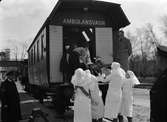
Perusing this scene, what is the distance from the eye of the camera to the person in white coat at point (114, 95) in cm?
979

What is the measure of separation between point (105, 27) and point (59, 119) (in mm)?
3799

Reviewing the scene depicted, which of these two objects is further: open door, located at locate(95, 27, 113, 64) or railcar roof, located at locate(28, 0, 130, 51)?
open door, located at locate(95, 27, 113, 64)

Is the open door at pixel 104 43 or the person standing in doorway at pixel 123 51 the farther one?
the open door at pixel 104 43

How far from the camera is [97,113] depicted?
9.62 metres

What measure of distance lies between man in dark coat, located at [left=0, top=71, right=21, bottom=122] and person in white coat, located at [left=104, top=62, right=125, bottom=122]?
2.51 metres

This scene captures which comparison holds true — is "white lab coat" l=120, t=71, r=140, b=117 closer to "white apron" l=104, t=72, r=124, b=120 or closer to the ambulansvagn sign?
"white apron" l=104, t=72, r=124, b=120

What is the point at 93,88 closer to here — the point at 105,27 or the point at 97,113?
the point at 97,113

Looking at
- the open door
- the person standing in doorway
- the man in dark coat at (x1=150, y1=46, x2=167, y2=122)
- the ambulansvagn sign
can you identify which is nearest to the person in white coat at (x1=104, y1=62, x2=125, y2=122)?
the person standing in doorway

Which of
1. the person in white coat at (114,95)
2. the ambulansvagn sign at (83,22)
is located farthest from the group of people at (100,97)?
the ambulansvagn sign at (83,22)

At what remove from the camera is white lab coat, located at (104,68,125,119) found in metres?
9.79

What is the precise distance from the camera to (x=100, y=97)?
9.72m

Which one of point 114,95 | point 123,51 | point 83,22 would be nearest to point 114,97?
point 114,95

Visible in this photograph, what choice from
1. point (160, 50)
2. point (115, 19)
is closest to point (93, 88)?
point (115, 19)

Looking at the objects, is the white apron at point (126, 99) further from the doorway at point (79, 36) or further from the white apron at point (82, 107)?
the doorway at point (79, 36)
